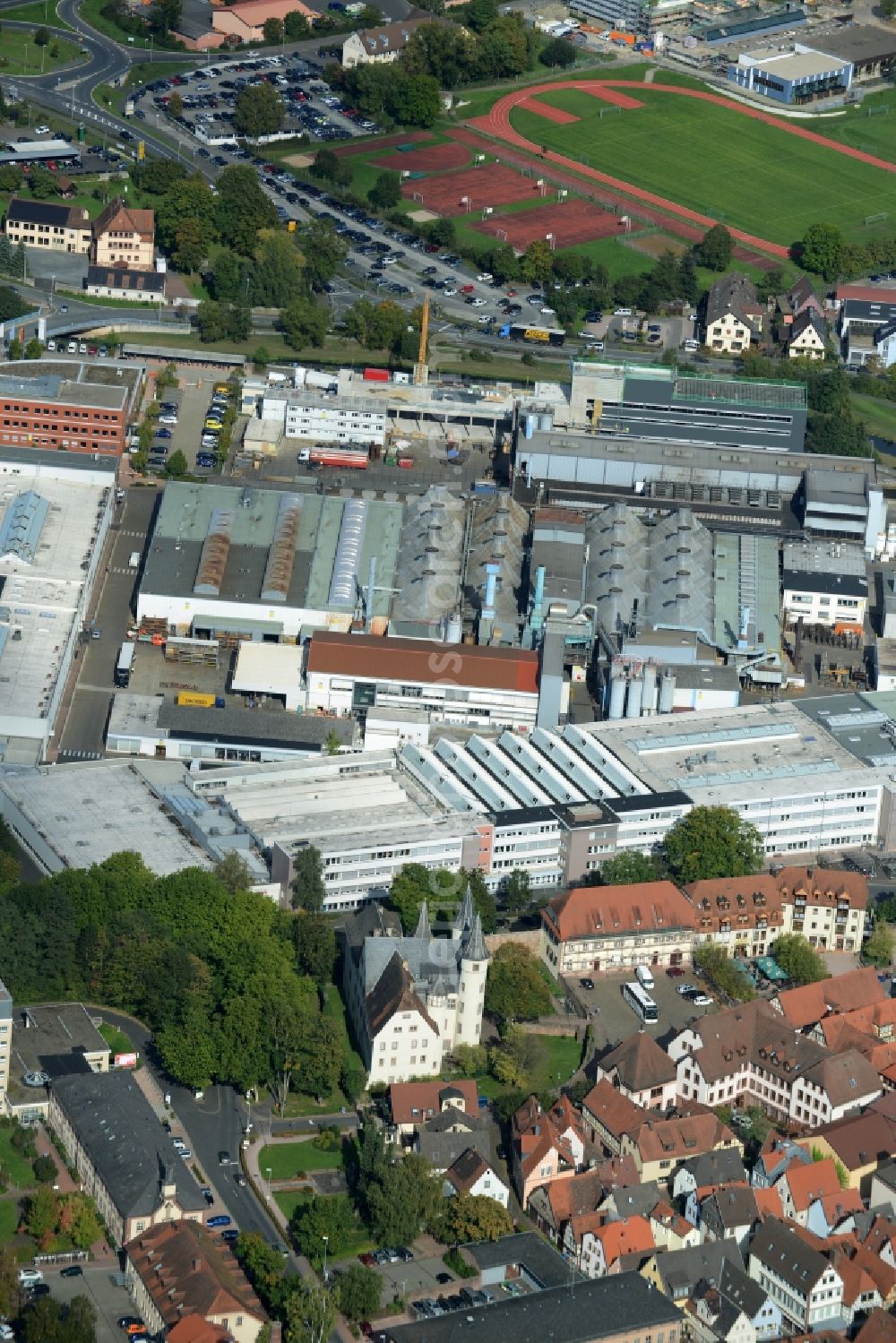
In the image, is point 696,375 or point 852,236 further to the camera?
point 852,236

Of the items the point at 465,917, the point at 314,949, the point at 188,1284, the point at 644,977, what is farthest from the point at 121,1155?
the point at 644,977

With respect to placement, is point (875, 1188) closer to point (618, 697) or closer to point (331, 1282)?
point (331, 1282)

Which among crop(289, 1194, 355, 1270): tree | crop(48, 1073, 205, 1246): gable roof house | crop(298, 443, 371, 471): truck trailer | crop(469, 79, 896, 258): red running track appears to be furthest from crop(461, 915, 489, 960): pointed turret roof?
crop(469, 79, 896, 258): red running track

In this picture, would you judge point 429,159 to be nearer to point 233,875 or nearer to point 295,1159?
point 233,875

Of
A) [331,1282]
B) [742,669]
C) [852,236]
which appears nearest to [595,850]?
[742,669]

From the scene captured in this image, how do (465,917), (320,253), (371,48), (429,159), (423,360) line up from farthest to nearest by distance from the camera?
1. (371,48)
2. (429,159)
3. (320,253)
4. (423,360)
5. (465,917)

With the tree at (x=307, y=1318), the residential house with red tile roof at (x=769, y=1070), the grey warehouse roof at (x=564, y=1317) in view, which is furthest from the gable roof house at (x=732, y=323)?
the tree at (x=307, y=1318)

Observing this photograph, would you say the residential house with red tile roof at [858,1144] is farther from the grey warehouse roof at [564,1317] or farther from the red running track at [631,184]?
the red running track at [631,184]
